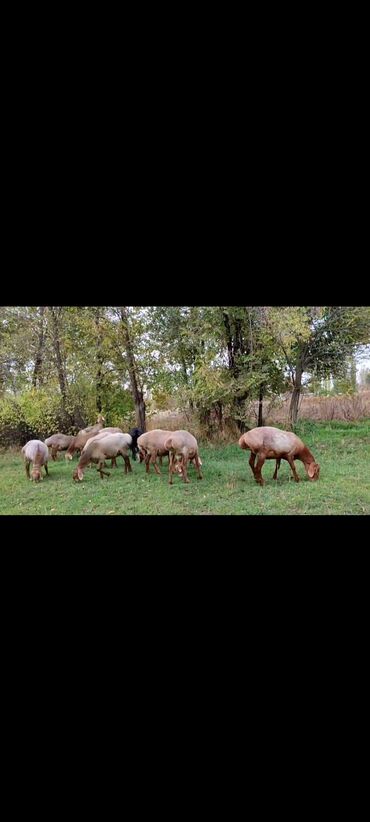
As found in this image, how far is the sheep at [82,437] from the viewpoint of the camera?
2.81 metres

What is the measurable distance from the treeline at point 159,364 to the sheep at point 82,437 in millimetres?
43

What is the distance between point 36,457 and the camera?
9.21 ft

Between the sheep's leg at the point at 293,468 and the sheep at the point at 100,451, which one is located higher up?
the sheep at the point at 100,451

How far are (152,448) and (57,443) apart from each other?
24.1 inches

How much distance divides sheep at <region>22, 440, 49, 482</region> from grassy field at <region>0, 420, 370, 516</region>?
5 centimetres

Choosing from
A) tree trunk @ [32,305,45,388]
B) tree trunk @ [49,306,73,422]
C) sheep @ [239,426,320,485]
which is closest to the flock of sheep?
sheep @ [239,426,320,485]

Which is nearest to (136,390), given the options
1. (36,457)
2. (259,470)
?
(36,457)

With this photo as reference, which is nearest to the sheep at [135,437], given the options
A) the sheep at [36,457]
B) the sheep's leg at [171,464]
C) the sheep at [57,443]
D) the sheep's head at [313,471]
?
the sheep's leg at [171,464]

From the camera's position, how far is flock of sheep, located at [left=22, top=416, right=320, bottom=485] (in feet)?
9.07

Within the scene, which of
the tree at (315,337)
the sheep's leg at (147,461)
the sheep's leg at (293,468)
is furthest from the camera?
the sheep's leg at (147,461)

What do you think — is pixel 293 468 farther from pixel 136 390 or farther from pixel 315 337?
pixel 136 390

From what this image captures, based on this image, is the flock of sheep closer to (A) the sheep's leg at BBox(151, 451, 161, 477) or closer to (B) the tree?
(A) the sheep's leg at BBox(151, 451, 161, 477)

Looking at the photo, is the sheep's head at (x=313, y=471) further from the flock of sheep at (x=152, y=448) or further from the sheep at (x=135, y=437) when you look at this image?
the sheep at (x=135, y=437)
